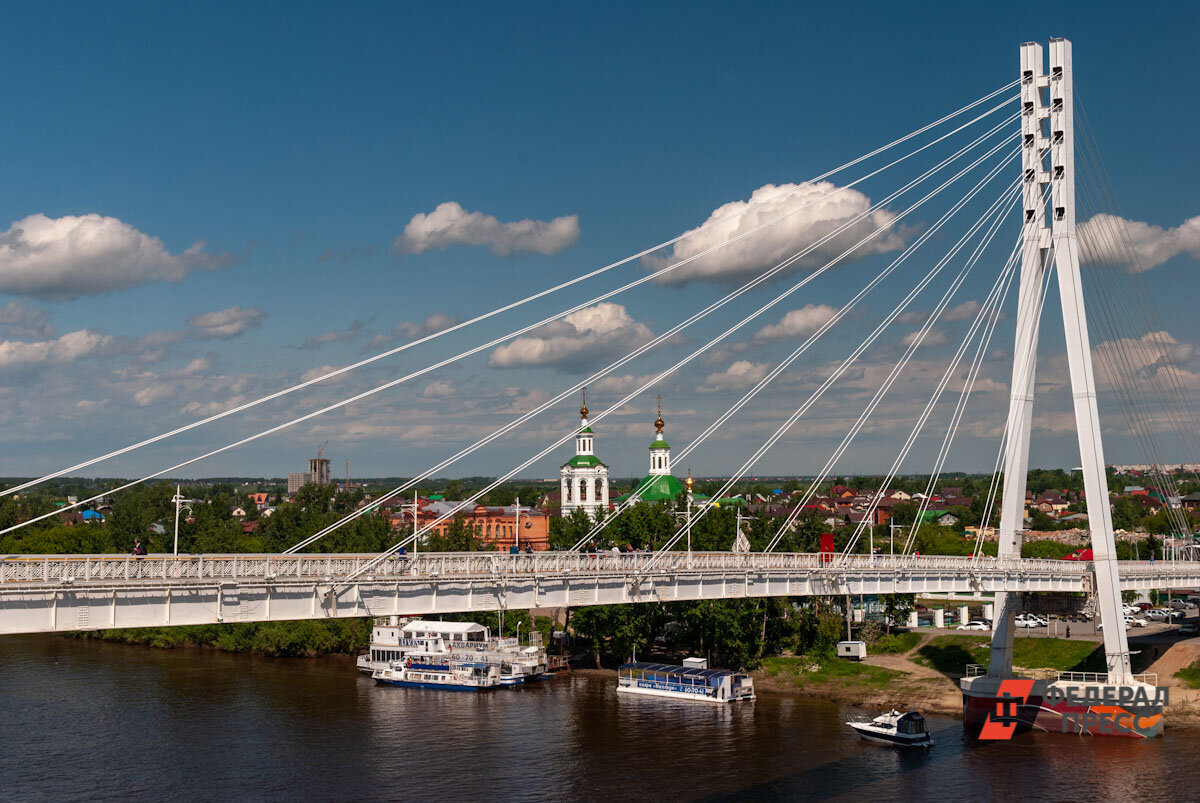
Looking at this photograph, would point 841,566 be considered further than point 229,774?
Yes

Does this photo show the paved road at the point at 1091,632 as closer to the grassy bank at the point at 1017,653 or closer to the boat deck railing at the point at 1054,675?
the grassy bank at the point at 1017,653

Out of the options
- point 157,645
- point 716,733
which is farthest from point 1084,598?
point 157,645

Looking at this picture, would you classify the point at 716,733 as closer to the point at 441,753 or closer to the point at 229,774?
the point at 441,753

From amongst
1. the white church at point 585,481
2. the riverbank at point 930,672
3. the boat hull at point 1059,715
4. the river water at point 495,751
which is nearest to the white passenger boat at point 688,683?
the river water at point 495,751

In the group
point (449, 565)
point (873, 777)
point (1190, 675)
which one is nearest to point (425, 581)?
point (449, 565)

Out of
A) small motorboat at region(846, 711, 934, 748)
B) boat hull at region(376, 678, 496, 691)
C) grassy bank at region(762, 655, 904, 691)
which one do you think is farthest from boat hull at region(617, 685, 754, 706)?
small motorboat at region(846, 711, 934, 748)

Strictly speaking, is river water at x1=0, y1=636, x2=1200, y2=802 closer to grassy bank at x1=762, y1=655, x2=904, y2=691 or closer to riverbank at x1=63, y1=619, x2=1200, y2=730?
riverbank at x1=63, y1=619, x2=1200, y2=730
